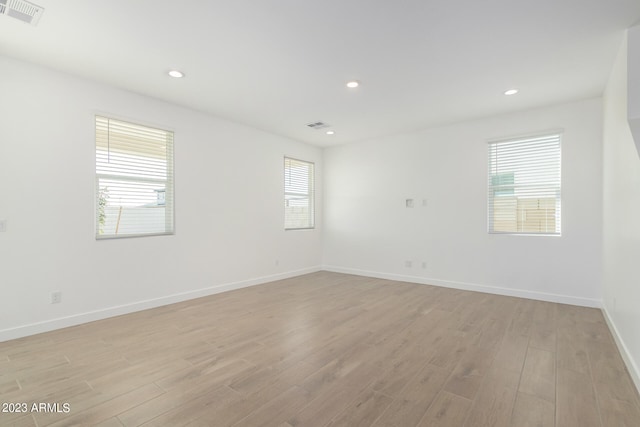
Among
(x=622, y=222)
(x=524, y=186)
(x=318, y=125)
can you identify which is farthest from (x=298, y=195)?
(x=622, y=222)

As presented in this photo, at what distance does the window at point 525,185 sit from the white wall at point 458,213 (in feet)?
0.38

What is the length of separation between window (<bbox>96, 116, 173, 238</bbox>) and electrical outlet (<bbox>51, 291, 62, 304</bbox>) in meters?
0.70

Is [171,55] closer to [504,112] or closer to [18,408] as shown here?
[18,408]

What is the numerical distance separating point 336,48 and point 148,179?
9.35ft

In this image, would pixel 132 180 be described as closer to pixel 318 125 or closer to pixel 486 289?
pixel 318 125

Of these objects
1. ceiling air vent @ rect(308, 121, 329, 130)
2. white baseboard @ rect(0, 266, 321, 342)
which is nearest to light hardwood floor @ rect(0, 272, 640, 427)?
white baseboard @ rect(0, 266, 321, 342)

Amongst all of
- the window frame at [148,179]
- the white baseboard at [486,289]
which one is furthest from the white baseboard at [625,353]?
the window frame at [148,179]

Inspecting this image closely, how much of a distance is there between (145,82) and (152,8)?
56.9 inches

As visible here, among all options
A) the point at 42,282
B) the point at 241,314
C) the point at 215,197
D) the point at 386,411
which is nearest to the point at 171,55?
the point at 215,197

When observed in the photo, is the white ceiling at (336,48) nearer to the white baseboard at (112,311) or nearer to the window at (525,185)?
the window at (525,185)

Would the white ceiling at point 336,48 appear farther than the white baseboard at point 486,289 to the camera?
No

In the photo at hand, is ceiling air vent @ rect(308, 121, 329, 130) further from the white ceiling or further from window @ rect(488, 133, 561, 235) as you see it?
window @ rect(488, 133, 561, 235)

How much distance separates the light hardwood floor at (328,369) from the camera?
5.88ft

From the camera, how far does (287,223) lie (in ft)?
19.4
